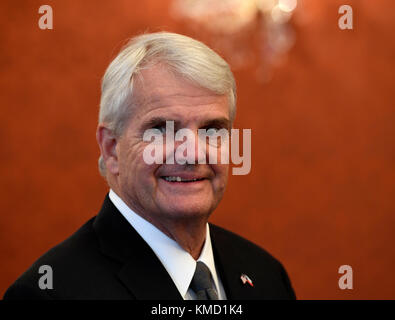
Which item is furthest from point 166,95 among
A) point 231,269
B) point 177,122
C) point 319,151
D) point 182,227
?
point 319,151

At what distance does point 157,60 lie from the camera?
1461 mm

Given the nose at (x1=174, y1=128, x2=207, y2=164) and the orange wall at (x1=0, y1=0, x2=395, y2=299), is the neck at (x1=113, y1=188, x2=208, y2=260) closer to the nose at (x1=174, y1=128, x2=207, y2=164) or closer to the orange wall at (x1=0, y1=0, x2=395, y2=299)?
the nose at (x1=174, y1=128, x2=207, y2=164)

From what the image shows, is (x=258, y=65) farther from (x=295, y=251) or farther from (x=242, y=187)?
(x=295, y=251)

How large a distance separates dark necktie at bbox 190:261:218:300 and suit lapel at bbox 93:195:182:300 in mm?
71

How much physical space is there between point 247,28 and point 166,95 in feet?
7.76

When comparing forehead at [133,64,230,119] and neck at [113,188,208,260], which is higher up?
forehead at [133,64,230,119]

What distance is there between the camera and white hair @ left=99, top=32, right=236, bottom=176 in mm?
1451

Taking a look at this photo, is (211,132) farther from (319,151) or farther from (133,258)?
(319,151)

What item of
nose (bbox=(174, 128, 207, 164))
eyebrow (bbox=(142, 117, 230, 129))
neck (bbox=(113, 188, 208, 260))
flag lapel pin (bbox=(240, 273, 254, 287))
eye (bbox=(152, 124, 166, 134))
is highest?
eyebrow (bbox=(142, 117, 230, 129))

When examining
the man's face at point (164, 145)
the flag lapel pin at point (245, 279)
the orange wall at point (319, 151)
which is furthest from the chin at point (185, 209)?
the orange wall at point (319, 151)

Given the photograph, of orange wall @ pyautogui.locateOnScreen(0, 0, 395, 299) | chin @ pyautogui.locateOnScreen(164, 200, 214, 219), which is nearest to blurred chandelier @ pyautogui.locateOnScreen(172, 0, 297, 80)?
orange wall @ pyautogui.locateOnScreen(0, 0, 395, 299)

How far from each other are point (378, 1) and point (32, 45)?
2436 millimetres

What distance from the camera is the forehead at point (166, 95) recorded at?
1.42 metres
